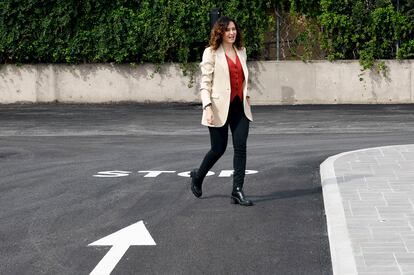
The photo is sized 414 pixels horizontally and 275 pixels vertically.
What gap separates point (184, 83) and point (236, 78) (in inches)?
671

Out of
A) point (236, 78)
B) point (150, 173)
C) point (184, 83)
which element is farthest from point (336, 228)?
point (184, 83)

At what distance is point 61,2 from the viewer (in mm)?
26875

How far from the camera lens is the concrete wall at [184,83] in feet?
86.7

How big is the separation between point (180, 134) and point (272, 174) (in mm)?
6524

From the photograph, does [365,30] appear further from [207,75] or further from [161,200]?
[207,75]

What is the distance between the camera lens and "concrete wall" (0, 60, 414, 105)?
2644 centimetres

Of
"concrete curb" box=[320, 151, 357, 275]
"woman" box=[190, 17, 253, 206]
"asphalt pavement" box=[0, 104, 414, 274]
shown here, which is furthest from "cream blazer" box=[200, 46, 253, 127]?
"concrete curb" box=[320, 151, 357, 275]

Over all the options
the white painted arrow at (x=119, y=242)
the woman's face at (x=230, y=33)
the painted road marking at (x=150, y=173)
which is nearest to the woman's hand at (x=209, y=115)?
the woman's face at (x=230, y=33)

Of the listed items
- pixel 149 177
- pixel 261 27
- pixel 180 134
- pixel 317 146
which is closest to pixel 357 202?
pixel 149 177

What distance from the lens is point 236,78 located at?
9727 mm

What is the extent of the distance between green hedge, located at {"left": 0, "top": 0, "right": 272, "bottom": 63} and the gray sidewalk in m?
13.4

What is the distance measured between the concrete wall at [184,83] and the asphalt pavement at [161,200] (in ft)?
19.5

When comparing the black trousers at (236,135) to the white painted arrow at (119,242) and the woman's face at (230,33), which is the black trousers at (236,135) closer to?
the woman's face at (230,33)

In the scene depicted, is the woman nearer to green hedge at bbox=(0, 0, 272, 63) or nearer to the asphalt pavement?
the asphalt pavement
